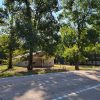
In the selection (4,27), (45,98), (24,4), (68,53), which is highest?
(24,4)

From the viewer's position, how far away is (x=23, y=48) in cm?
4372

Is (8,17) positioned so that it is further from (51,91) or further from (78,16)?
(51,91)

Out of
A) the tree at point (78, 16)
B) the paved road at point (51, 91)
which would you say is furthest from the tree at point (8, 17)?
the paved road at point (51, 91)

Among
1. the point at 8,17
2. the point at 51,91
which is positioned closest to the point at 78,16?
the point at 8,17

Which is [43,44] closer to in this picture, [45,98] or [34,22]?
[34,22]

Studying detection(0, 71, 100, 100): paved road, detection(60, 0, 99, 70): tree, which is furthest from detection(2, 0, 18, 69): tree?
detection(0, 71, 100, 100): paved road

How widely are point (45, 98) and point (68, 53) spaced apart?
4000 cm

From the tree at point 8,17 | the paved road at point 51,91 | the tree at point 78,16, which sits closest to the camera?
the paved road at point 51,91

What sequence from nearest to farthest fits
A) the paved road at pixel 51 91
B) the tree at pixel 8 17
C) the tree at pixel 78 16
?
1. the paved road at pixel 51 91
2. the tree at pixel 8 17
3. the tree at pixel 78 16

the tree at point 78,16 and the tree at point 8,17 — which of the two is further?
the tree at point 78,16

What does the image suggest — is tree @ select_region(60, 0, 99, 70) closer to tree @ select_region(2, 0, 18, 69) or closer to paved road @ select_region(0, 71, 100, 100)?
tree @ select_region(2, 0, 18, 69)

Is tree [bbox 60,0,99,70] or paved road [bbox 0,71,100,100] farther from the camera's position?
tree [bbox 60,0,99,70]

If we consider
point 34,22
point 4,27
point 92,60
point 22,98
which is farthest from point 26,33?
point 92,60

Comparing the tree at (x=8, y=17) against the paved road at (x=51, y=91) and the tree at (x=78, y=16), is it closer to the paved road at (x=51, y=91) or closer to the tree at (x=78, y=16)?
the tree at (x=78, y=16)
